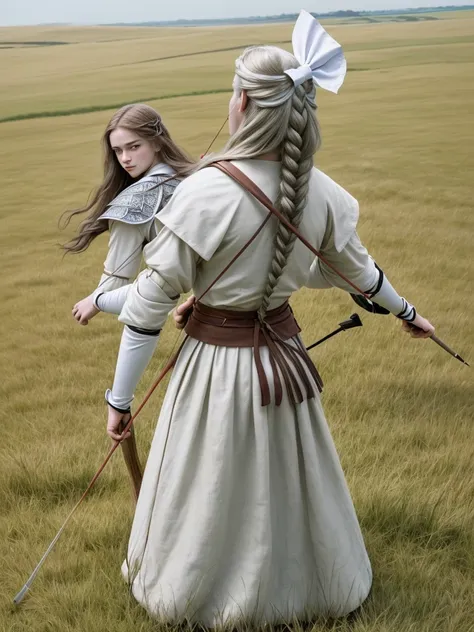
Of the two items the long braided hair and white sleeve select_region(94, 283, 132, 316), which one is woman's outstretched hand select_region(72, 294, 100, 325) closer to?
white sleeve select_region(94, 283, 132, 316)

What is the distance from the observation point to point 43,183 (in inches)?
161

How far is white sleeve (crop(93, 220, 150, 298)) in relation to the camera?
1.39 m

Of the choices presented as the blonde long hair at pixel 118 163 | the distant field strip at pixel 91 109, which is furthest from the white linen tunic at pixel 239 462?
the distant field strip at pixel 91 109

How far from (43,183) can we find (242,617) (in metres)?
3.27

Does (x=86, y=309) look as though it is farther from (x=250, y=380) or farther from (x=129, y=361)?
(x=250, y=380)

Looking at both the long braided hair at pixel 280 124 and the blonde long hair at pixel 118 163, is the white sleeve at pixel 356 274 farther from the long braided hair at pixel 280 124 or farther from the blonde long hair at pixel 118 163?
the blonde long hair at pixel 118 163

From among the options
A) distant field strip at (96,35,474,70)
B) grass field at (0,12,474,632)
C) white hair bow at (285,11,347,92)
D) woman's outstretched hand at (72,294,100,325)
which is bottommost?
grass field at (0,12,474,632)

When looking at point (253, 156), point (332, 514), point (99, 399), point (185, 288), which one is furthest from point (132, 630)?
point (99, 399)

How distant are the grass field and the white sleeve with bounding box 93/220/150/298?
536 millimetres

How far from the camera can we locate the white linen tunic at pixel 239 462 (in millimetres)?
1095

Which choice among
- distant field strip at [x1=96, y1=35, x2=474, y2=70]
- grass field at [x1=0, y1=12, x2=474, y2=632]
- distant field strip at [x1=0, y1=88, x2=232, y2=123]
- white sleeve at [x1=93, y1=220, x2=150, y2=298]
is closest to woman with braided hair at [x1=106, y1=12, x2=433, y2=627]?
grass field at [x1=0, y1=12, x2=474, y2=632]

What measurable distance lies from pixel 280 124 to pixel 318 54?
12 centimetres

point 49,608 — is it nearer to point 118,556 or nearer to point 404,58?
point 118,556

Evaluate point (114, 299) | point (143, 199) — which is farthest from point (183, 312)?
point (143, 199)
